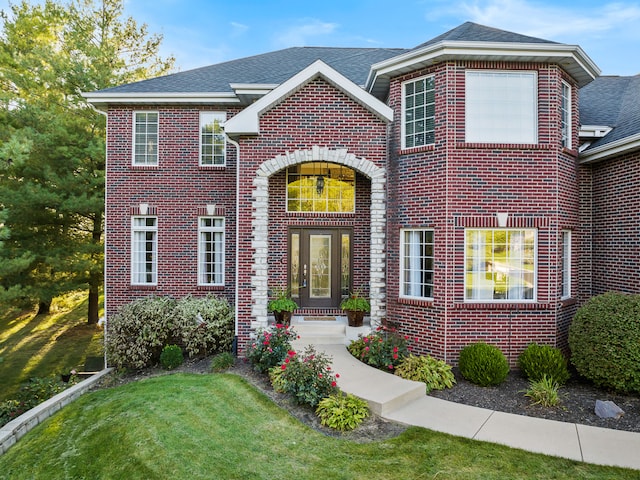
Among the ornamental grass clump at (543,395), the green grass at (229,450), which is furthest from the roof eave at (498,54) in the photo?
the green grass at (229,450)

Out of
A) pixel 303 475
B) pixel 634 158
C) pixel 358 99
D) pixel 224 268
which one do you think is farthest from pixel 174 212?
pixel 634 158

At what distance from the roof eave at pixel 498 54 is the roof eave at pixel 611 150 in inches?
68.8

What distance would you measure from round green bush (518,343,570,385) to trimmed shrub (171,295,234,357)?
6.46m

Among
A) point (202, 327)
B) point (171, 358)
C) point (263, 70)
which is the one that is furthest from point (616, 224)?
point (171, 358)

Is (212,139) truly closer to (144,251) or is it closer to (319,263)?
(144,251)

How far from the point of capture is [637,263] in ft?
26.7

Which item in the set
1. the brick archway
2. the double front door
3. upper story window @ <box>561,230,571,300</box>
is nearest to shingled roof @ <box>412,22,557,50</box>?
the brick archway

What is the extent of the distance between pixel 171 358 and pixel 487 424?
6659mm

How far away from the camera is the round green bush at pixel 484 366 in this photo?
7109mm

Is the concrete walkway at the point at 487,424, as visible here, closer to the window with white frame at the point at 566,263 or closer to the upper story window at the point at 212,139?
the window with white frame at the point at 566,263

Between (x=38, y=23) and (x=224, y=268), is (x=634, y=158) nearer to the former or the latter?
(x=224, y=268)

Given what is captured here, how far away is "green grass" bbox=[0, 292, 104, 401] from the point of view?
13.2 metres

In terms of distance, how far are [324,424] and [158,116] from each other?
9.23m

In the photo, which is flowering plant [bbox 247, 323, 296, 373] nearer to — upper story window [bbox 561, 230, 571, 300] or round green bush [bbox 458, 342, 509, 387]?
round green bush [bbox 458, 342, 509, 387]
